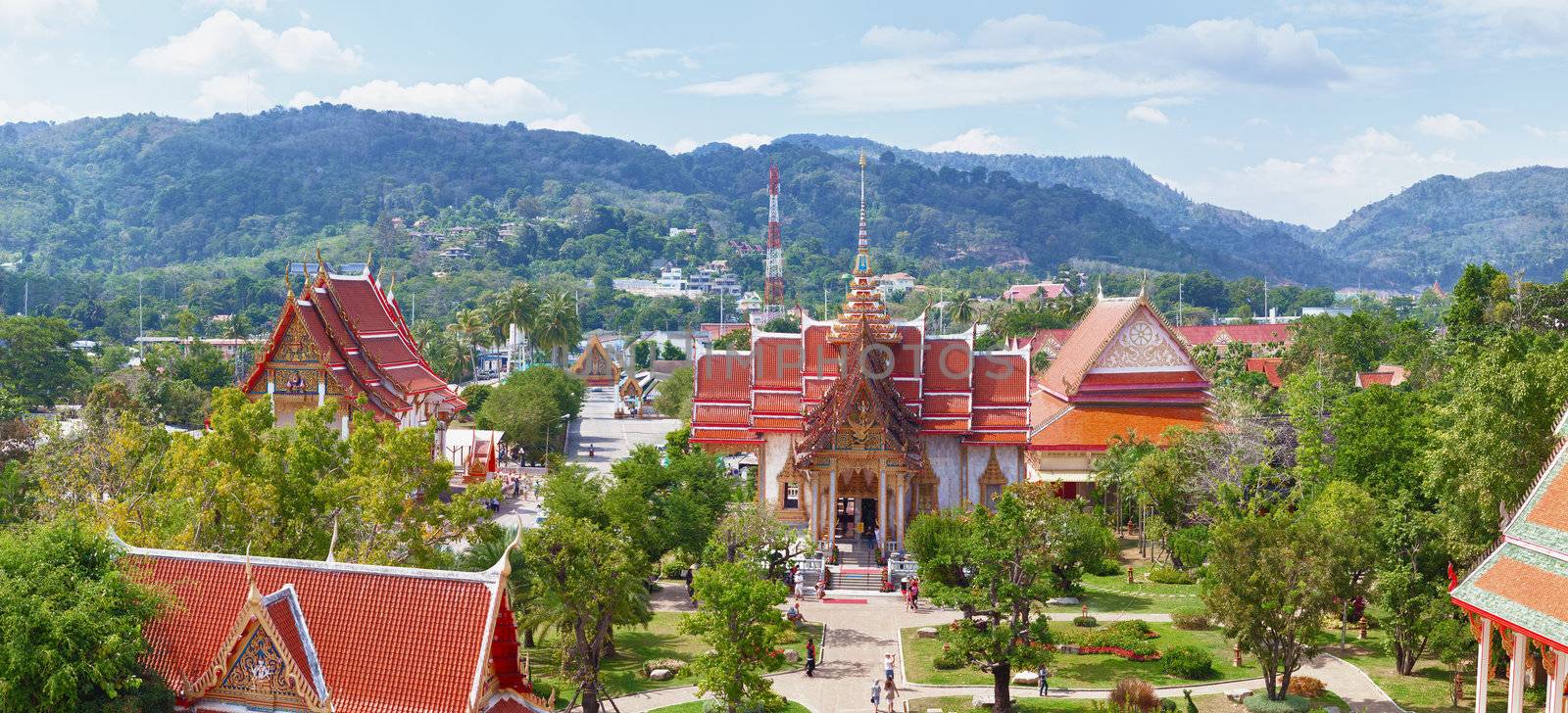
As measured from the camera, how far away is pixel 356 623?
21.0 meters

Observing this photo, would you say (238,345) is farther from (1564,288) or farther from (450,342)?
(1564,288)

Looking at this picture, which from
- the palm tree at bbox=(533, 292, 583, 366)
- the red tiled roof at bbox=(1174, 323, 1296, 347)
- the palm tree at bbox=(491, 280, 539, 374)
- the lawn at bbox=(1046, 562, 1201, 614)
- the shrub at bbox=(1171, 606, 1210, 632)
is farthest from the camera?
the red tiled roof at bbox=(1174, 323, 1296, 347)

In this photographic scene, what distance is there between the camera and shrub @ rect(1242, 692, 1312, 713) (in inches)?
1156

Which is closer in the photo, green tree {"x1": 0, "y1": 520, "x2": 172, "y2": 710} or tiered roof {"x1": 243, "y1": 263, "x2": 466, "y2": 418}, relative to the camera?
green tree {"x1": 0, "y1": 520, "x2": 172, "y2": 710}

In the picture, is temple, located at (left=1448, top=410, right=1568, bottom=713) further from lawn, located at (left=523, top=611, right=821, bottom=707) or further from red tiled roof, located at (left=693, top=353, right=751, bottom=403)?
red tiled roof, located at (left=693, top=353, right=751, bottom=403)

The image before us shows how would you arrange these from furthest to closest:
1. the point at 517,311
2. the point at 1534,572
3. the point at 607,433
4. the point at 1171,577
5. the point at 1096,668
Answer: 1. the point at 517,311
2. the point at 607,433
3. the point at 1171,577
4. the point at 1096,668
5. the point at 1534,572

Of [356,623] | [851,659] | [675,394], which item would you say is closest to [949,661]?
[851,659]

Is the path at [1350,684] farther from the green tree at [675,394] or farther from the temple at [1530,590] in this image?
the green tree at [675,394]

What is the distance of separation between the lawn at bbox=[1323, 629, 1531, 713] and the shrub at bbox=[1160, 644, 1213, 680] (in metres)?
3.77

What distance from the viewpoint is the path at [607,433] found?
7612cm

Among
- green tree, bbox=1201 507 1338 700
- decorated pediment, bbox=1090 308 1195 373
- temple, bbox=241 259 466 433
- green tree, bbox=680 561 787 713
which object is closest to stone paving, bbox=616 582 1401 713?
green tree, bbox=1201 507 1338 700

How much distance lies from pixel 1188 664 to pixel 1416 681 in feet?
16.9

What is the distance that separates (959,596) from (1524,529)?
37.1 ft

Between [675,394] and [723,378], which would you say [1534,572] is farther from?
[675,394]
